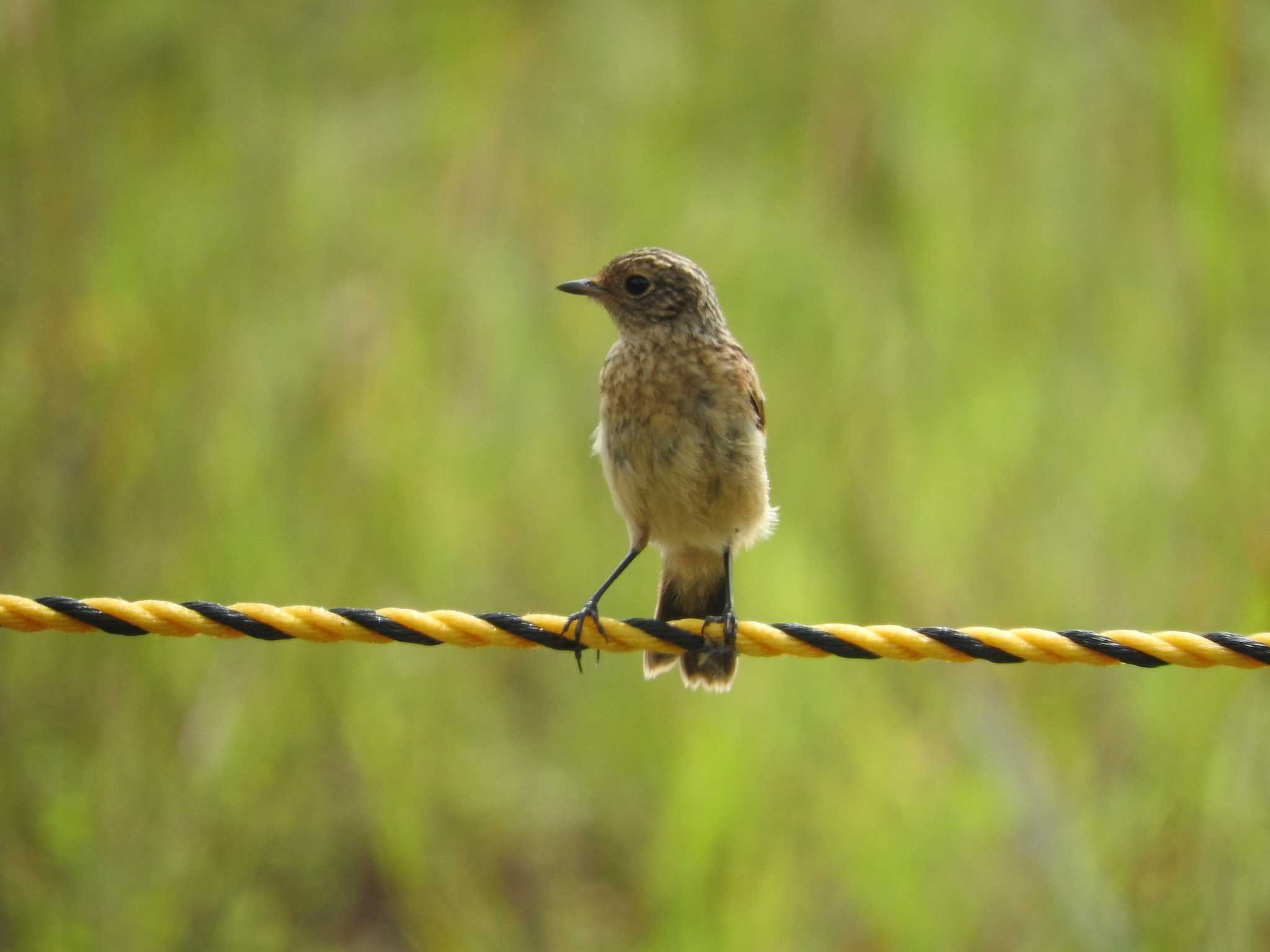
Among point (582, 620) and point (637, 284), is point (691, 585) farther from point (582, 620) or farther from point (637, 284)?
point (582, 620)

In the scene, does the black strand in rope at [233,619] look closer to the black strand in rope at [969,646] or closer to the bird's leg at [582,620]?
the bird's leg at [582,620]

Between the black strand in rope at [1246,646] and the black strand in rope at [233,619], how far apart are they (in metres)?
1.67

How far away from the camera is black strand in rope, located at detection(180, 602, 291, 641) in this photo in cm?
241

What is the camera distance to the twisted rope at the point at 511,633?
2354 mm

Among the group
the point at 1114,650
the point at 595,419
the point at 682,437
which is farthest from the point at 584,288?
the point at 1114,650

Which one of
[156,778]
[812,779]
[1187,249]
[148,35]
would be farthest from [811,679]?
[148,35]

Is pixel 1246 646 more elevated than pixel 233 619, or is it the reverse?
pixel 1246 646

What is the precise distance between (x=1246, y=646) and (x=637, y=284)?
249cm

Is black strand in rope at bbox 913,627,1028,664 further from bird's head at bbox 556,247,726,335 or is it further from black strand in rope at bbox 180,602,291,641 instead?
bird's head at bbox 556,247,726,335

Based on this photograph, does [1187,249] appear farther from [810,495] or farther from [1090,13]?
[810,495]

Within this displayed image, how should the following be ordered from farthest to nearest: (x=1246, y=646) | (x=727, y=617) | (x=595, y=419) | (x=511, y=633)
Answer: (x=595, y=419)
(x=727, y=617)
(x=511, y=633)
(x=1246, y=646)

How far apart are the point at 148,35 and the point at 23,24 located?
499mm

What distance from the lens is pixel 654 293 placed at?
14.3 ft

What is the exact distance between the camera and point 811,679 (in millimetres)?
5113
